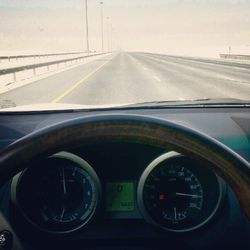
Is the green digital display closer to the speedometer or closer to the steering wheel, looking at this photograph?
the speedometer

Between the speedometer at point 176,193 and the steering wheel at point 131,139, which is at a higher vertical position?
the steering wheel at point 131,139

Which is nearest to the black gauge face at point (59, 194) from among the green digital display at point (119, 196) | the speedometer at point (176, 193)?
the green digital display at point (119, 196)

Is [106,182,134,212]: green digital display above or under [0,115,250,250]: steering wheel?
under

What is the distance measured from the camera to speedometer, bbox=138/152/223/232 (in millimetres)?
3145

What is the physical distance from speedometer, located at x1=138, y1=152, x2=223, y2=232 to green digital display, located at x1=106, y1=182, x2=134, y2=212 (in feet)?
0.39

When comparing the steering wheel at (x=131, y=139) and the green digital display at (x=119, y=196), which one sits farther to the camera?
the green digital display at (x=119, y=196)

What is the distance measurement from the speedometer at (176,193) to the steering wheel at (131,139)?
3.36ft

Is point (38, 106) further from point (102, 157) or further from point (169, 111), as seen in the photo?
point (102, 157)

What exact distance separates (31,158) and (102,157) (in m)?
1.25

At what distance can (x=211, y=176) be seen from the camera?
3.24 m

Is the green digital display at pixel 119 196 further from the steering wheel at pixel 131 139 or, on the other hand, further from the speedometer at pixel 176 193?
the steering wheel at pixel 131 139

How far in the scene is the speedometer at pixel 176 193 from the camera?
3.14 meters

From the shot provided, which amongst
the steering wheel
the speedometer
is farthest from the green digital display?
the steering wheel

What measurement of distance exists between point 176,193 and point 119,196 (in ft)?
1.31
